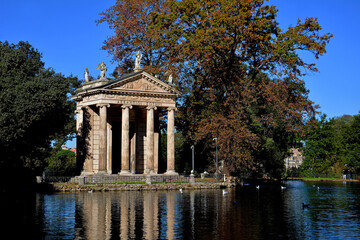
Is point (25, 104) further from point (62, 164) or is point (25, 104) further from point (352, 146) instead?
point (352, 146)

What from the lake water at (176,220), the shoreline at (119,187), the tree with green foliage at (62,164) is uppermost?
the tree with green foliage at (62,164)

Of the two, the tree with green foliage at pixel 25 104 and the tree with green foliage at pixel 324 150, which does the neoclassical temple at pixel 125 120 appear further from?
the tree with green foliage at pixel 324 150

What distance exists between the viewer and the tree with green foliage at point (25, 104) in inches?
1884

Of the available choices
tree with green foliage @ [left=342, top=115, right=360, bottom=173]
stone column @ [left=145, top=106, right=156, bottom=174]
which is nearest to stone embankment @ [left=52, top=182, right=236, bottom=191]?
stone column @ [left=145, top=106, right=156, bottom=174]

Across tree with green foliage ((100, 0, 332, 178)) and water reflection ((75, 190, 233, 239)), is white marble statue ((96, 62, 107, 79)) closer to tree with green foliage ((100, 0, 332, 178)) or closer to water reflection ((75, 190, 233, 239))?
tree with green foliage ((100, 0, 332, 178))

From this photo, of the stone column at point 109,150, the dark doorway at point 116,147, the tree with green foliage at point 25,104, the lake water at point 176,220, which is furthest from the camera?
the dark doorway at point 116,147

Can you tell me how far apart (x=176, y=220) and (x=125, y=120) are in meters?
34.0

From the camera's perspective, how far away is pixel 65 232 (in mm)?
22562

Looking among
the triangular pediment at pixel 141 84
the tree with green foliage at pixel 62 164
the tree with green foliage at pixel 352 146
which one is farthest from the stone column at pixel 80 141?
the tree with green foliage at pixel 352 146

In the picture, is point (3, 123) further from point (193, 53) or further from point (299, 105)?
point (299, 105)

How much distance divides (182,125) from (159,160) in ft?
19.7

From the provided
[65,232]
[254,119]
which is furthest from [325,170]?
[65,232]

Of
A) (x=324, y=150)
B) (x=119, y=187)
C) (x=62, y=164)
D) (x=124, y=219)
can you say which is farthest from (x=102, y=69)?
(x=324, y=150)

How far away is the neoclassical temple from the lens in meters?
58.7
